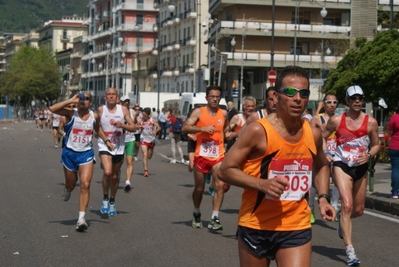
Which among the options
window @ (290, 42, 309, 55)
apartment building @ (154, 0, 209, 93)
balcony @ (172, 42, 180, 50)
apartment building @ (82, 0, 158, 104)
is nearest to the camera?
window @ (290, 42, 309, 55)

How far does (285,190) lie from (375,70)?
30784 mm

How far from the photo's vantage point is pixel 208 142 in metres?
12.2

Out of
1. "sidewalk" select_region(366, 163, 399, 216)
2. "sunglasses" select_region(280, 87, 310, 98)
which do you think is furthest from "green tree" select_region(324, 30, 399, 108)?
"sunglasses" select_region(280, 87, 310, 98)

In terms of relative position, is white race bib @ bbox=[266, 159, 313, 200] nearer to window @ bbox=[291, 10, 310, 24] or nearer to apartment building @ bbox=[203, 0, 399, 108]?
apartment building @ bbox=[203, 0, 399, 108]

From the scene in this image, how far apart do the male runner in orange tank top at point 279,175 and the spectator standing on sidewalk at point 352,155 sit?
375 cm

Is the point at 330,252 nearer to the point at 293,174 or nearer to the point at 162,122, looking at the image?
the point at 293,174

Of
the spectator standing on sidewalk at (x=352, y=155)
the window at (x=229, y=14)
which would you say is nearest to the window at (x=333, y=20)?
the window at (x=229, y=14)

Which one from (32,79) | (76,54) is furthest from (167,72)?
(76,54)

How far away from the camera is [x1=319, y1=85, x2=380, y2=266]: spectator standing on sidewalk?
9.60 m

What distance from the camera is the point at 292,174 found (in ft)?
19.1

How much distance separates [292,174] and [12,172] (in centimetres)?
1701

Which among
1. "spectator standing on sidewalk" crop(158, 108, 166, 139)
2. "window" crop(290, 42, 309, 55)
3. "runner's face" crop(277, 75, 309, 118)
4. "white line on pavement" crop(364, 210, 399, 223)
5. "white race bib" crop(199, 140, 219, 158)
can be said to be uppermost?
"window" crop(290, 42, 309, 55)

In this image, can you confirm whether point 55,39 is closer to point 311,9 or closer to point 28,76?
point 28,76

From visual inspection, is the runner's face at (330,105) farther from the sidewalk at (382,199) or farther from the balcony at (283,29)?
the balcony at (283,29)
